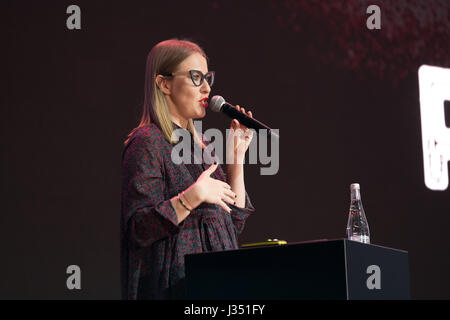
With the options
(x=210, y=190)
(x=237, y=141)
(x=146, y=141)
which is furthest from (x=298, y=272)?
(x=237, y=141)

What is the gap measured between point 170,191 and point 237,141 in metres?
0.36

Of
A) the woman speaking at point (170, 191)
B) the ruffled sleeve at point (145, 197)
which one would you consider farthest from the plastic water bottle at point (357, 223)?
the ruffled sleeve at point (145, 197)

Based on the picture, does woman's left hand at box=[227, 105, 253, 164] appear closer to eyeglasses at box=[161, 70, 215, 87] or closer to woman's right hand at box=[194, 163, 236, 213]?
eyeglasses at box=[161, 70, 215, 87]

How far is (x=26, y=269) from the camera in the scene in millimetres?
2449

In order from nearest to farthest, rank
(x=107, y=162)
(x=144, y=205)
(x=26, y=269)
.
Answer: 1. (x=144, y=205)
2. (x=26, y=269)
3. (x=107, y=162)

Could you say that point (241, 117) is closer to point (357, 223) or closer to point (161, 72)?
point (161, 72)

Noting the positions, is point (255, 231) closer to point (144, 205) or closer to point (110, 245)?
point (110, 245)

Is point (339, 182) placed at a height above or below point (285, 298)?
above

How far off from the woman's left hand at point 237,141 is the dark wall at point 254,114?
81 centimetres

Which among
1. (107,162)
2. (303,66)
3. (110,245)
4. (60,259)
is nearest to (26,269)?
(60,259)

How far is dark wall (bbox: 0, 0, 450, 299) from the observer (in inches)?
99.5

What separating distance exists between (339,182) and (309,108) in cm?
44

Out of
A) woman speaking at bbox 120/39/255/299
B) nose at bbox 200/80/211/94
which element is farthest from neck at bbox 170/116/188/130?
nose at bbox 200/80/211/94

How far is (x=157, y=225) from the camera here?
1.60 meters
